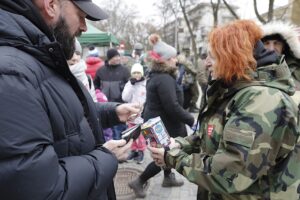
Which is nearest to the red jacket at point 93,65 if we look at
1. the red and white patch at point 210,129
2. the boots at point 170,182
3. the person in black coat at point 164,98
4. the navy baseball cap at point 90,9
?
the person in black coat at point 164,98

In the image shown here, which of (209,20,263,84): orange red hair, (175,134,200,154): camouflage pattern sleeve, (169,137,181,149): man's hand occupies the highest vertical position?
(209,20,263,84): orange red hair

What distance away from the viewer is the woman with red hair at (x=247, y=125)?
1.67 metres

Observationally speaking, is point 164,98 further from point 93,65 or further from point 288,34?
point 93,65

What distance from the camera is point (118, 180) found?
15.3 ft

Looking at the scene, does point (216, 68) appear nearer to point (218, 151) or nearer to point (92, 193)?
point (218, 151)

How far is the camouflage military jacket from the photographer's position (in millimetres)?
1660

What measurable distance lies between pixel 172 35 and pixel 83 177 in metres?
47.4

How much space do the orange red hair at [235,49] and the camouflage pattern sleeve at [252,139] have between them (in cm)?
13

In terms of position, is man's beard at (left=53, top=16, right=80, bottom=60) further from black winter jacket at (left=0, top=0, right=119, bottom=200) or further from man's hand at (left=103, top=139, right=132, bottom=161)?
man's hand at (left=103, top=139, right=132, bottom=161)

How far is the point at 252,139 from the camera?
1654 millimetres

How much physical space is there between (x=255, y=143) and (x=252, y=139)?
0.03 m


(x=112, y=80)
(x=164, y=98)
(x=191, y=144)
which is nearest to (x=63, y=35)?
(x=191, y=144)

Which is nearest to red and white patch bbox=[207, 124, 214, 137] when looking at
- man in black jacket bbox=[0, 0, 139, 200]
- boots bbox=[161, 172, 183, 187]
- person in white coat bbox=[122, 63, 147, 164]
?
man in black jacket bbox=[0, 0, 139, 200]

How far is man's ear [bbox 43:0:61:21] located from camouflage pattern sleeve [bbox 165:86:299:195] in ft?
3.42
